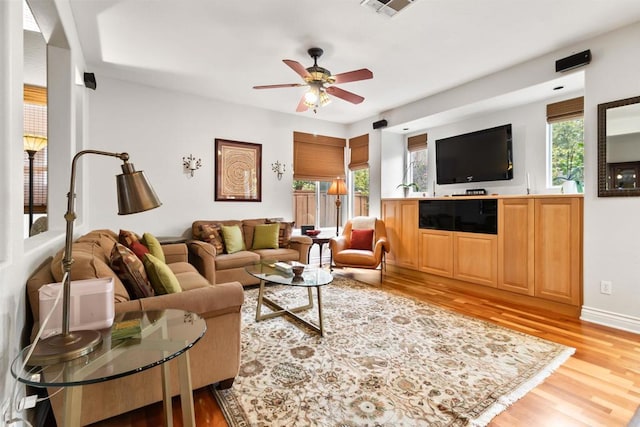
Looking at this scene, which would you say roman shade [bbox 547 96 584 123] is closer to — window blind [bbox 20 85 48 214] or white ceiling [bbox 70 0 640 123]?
white ceiling [bbox 70 0 640 123]

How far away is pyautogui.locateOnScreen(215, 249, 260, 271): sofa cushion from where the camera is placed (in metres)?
3.85

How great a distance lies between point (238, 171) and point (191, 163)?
702 millimetres

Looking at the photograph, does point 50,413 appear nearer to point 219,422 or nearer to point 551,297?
point 219,422

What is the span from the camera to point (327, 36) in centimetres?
285

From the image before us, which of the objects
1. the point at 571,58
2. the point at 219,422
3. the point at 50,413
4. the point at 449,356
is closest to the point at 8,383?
the point at 50,413

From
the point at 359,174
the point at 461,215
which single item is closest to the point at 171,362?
the point at 461,215

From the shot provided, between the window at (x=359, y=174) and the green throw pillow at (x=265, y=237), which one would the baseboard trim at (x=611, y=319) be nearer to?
the window at (x=359, y=174)

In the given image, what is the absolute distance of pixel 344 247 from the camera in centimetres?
470

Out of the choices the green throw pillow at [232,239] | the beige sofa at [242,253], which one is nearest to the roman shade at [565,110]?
the beige sofa at [242,253]

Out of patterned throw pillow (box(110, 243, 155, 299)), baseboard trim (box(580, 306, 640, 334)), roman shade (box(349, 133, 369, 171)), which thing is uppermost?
roman shade (box(349, 133, 369, 171))

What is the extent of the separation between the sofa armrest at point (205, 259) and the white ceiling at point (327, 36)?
2070 millimetres

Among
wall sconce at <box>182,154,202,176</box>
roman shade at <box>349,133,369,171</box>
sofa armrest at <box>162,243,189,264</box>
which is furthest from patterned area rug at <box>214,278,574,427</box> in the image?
roman shade at <box>349,133,369,171</box>

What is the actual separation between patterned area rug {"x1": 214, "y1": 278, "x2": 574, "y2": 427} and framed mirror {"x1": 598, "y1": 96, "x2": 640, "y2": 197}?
1539mm

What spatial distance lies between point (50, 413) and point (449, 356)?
2.44 meters
